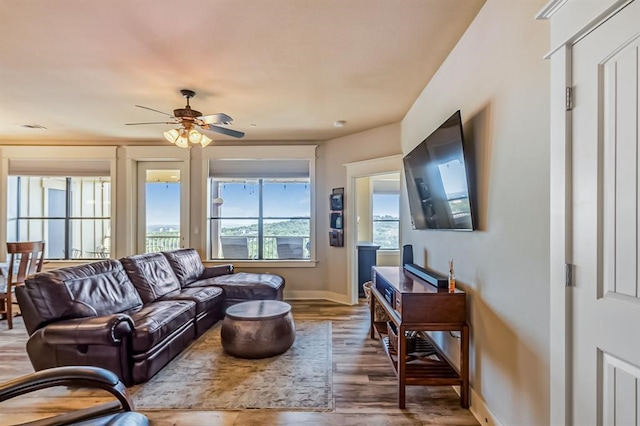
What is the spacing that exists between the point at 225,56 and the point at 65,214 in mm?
4979

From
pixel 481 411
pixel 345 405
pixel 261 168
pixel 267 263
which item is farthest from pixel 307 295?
pixel 481 411

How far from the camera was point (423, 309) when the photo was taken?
7.48 feet

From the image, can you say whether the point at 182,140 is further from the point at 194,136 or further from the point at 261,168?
the point at 261,168

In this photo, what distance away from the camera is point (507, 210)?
5.98 feet

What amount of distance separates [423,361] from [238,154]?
4.31m

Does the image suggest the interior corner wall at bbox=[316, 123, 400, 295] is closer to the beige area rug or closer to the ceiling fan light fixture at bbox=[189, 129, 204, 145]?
the beige area rug

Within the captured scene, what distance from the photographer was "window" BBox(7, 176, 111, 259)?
564cm

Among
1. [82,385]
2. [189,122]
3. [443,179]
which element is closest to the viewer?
[82,385]

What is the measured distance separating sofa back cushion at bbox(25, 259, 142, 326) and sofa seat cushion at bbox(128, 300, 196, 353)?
217mm

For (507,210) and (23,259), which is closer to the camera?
(507,210)

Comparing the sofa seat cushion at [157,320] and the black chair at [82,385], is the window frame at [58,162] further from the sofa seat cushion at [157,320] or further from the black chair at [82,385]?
the black chair at [82,385]

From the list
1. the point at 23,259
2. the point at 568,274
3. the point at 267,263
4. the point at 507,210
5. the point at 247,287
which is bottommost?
the point at 247,287

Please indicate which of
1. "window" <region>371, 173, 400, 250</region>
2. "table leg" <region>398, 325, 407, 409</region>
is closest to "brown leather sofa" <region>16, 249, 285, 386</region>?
"table leg" <region>398, 325, 407, 409</region>

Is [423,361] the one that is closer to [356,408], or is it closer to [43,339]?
[356,408]
